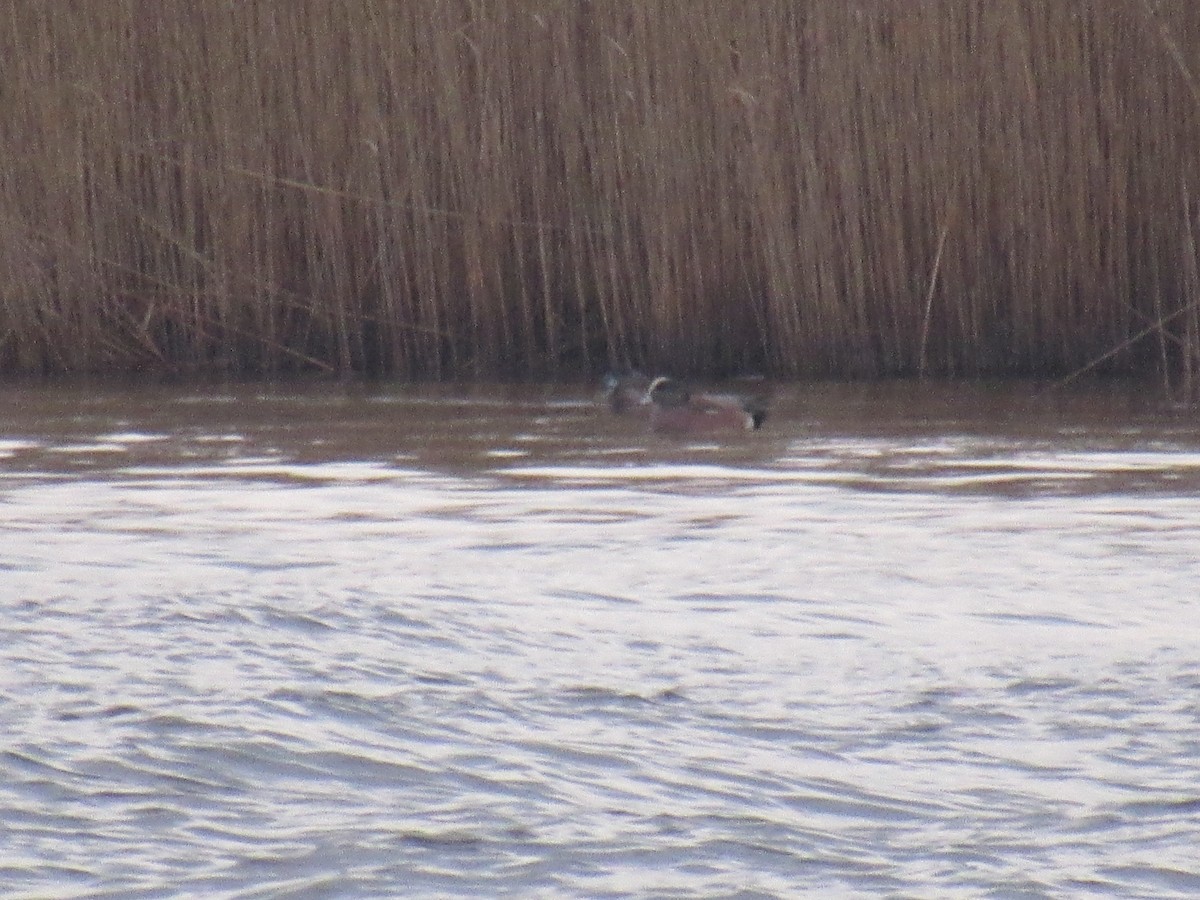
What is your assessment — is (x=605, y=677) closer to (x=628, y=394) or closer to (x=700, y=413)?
(x=700, y=413)

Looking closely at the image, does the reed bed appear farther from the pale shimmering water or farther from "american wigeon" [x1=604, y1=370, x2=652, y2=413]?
the pale shimmering water

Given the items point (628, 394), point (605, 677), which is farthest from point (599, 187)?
point (605, 677)

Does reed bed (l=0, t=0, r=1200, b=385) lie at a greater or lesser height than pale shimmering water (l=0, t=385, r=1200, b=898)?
greater

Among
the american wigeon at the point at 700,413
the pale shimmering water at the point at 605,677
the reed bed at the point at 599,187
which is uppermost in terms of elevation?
the reed bed at the point at 599,187

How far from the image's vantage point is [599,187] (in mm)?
6305

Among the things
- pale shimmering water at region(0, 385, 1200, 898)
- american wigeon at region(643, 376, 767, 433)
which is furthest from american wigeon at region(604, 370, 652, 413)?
pale shimmering water at region(0, 385, 1200, 898)

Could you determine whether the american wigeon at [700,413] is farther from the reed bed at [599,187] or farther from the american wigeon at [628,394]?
the reed bed at [599,187]

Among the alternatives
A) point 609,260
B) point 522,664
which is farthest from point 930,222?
point 522,664

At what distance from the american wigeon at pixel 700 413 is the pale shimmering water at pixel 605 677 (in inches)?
19.8

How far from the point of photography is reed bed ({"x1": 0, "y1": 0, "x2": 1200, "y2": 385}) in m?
5.98

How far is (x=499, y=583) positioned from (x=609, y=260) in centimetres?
332

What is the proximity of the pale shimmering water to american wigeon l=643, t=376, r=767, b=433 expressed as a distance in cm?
50

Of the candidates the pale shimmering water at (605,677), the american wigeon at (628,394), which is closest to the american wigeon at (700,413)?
the american wigeon at (628,394)

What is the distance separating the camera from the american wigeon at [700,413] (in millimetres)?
4875
